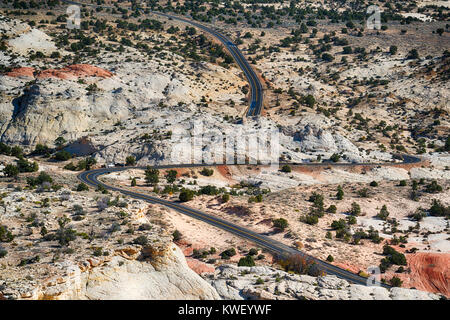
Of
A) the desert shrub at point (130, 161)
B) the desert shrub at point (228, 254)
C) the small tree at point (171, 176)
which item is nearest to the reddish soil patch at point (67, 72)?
the desert shrub at point (130, 161)

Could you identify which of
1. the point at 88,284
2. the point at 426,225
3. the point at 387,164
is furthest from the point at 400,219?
the point at 88,284

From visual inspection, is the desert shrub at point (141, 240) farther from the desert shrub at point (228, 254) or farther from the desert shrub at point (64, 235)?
the desert shrub at point (228, 254)

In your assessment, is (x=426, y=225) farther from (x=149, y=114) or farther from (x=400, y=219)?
(x=149, y=114)

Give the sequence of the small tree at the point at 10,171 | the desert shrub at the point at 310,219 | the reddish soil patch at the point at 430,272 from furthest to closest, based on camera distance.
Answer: the small tree at the point at 10,171 < the desert shrub at the point at 310,219 < the reddish soil patch at the point at 430,272

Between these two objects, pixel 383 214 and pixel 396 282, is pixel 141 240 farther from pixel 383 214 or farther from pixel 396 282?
pixel 383 214

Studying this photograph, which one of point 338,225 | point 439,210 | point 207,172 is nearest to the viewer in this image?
point 338,225

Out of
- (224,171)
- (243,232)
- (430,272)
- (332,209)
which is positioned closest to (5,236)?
(243,232)
